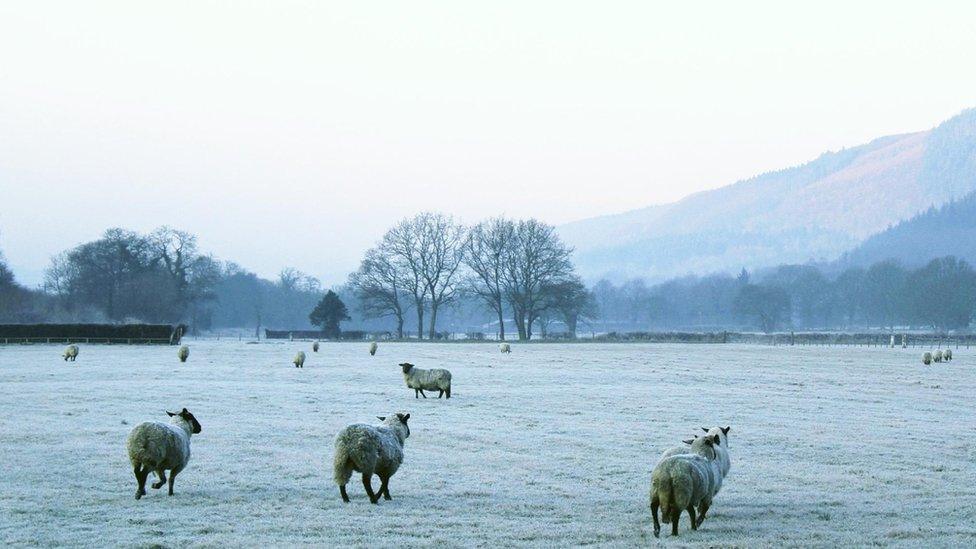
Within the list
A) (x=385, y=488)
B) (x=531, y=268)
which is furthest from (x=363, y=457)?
(x=531, y=268)

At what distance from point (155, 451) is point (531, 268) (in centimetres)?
10905

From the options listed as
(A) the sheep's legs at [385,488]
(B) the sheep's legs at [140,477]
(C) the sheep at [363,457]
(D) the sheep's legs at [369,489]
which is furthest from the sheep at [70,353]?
(D) the sheep's legs at [369,489]

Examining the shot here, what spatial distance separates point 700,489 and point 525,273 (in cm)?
11088

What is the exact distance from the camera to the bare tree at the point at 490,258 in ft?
416

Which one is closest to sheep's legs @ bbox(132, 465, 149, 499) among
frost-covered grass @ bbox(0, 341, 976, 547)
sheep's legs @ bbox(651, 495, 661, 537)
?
frost-covered grass @ bbox(0, 341, 976, 547)

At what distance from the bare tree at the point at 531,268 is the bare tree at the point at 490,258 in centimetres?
89

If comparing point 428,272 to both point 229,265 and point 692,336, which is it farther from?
point 229,265

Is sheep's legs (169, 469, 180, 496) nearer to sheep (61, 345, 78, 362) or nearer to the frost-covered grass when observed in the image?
the frost-covered grass

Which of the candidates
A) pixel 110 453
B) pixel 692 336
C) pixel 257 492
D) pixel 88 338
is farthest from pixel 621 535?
pixel 692 336

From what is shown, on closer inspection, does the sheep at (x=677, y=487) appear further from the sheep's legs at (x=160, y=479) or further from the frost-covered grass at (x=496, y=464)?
the sheep's legs at (x=160, y=479)

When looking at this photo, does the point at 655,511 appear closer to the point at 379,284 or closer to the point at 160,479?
the point at 160,479

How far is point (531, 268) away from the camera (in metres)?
124

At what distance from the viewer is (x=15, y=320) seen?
320 ft

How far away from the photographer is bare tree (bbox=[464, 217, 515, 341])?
127 metres
